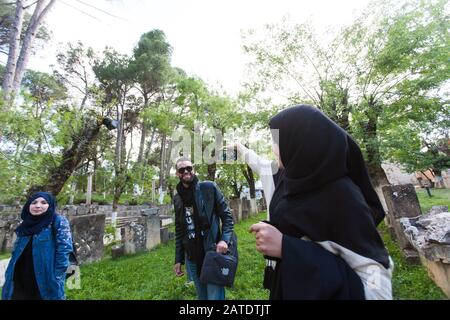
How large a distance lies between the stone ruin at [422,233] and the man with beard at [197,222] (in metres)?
2.73

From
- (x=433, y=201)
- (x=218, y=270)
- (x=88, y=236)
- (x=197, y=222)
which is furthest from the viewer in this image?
(x=433, y=201)

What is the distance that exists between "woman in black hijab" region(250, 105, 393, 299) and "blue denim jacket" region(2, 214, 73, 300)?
259 cm

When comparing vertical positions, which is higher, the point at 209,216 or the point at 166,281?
the point at 209,216

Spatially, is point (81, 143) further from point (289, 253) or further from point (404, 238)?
point (404, 238)

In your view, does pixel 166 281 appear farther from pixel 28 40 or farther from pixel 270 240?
pixel 28 40

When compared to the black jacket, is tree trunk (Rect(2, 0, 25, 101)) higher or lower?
higher

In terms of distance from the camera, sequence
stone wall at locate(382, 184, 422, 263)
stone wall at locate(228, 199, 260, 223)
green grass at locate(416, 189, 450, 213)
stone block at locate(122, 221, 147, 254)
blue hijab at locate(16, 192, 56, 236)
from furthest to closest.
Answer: stone wall at locate(228, 199, 260, 223) → green grass at locate(416, 189, 450, 213) → stone block at locate(122, 221, 147, 254) → stone wall at locate(382, 184, 422, 263) → blue hijab at locate(16, 192, 56, 236)

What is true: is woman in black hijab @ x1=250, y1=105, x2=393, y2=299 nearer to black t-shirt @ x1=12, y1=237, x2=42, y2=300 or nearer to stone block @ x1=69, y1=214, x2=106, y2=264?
black t-shirt @ x1=12, y1=237, x2=42, y2=300

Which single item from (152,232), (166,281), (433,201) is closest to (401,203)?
(166,281)

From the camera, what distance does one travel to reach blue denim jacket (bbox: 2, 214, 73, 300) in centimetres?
258

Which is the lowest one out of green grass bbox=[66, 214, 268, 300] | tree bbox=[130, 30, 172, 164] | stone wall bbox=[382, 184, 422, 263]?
green grass bbox=[66, 214, 268, 300]

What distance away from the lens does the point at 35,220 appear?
9.14 feet

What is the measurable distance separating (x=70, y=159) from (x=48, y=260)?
5.10m

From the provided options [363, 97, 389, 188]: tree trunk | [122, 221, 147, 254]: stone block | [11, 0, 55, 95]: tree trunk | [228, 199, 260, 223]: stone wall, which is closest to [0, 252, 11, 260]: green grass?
[122, 221, 147, 254]: stone block
